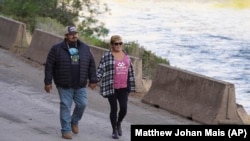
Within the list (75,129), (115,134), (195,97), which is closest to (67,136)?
(75,129)

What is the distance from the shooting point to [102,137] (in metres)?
11.4

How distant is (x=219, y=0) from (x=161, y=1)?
18.9ft

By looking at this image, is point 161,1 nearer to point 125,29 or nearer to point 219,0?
point 219,0

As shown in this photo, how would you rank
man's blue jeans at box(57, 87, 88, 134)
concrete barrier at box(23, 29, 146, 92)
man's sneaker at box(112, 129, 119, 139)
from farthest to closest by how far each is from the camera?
concrete barrier at box(23, 29, 146, 92) → man's sneaker at box(112, 129, 119, 139) → man's blue jeans at box(57, 87, 88, 134)

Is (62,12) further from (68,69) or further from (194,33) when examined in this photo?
(68,69)

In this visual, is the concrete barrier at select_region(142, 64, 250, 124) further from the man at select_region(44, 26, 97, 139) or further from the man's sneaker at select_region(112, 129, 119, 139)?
the man at select_region(44, 26, 97, 139)

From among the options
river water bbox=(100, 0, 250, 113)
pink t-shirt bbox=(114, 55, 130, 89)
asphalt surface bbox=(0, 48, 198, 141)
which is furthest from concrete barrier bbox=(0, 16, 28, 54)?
pink t-shirt bbox=(114, 55, 130, 89)

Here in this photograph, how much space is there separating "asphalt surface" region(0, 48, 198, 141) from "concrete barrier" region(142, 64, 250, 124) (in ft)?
0.70

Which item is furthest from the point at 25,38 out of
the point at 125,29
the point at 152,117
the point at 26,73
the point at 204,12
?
→ the point at 204,12

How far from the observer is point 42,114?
13117 millimetres

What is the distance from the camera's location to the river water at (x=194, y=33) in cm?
3219

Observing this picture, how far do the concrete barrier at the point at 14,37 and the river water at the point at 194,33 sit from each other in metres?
7.22

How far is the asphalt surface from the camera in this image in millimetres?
11297

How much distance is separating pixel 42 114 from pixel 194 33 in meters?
33.7
